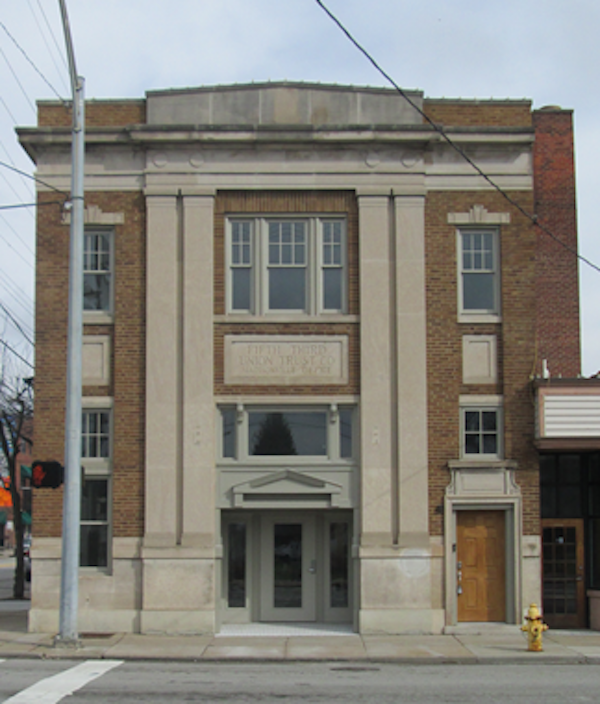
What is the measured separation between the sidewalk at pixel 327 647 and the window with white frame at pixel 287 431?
3.18 metres

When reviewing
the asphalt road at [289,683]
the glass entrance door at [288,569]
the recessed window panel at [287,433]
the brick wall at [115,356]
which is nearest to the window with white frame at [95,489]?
the brick wall at [115,356]

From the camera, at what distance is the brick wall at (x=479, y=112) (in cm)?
1781

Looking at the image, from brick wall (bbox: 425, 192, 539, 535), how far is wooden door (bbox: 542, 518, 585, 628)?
1.18 m

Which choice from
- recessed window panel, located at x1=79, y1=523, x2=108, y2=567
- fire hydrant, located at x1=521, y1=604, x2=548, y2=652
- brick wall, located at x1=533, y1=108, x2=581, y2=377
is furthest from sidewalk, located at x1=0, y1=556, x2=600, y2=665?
brick wall, located at x1=533, y1=108, x2=581, y2=377

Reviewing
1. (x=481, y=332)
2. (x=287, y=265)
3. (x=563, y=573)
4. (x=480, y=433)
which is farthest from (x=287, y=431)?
(x=563, y=573)

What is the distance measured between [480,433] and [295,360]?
365 cm

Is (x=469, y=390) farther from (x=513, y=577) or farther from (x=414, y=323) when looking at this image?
→ (x=513, y=577)

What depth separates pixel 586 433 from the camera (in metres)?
16.7

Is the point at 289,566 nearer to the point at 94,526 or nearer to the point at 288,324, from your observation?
the point at 94,526

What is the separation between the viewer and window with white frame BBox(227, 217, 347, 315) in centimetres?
1744

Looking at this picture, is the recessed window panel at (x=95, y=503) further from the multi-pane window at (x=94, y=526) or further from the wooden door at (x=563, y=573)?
the wooden door at (x=563, y=573)

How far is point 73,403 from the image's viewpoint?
15.1 metres

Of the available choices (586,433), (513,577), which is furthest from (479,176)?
(513,577)

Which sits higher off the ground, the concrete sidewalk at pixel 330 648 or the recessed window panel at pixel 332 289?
the recessed window panel at pixel 332 289
